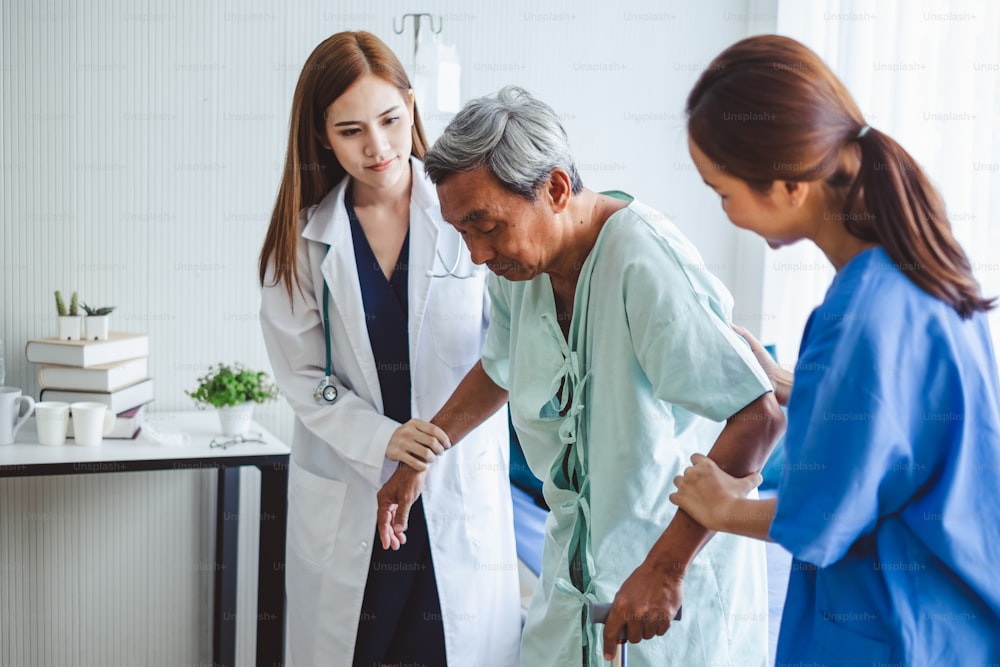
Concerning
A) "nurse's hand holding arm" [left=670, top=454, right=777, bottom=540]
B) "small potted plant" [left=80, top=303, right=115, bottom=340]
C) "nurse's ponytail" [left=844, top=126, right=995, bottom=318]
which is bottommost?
"small potted plant" [left=80, top=303, right=115, bottom=340]

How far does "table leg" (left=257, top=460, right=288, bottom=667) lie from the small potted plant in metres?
0.52

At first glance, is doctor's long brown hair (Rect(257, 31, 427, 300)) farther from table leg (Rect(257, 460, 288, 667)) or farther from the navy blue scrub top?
table leg (Rect(257, 460, 288, 667))

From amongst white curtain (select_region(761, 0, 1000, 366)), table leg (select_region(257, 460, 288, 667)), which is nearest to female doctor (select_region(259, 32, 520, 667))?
table leg (select_region(257, 460, 288, 667))

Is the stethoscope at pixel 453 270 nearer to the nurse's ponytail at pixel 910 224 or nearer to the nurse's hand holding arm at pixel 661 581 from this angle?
the nurse's hand holding arm at pixel 661 581

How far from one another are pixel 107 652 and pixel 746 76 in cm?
252

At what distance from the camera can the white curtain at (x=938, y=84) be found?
7.63 feet

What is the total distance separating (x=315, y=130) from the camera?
175 centimetres

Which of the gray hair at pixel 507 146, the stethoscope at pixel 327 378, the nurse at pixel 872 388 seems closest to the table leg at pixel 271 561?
the stethoscope at pixel 327 378

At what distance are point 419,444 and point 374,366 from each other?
11.7 inches

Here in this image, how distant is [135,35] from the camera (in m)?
2.54

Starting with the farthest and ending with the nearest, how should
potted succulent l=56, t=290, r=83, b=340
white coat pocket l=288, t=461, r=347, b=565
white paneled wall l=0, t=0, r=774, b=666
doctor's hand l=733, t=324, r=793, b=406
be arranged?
1. white paneled wall l=0, t=0, r=774, b=666
2. potted succulent l=56, t=290, r=83, b=340
3. white coat pocket l=288, t=461, r=347, b=565
4. doctor's hand l=733, t=324, r=793, b=406

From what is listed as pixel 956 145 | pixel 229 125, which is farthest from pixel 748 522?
pixel 229 125

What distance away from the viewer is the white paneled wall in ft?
8.23

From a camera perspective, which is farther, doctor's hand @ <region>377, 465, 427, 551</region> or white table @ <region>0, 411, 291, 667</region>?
white table @ <region>0, 411, 291, 667</region>
